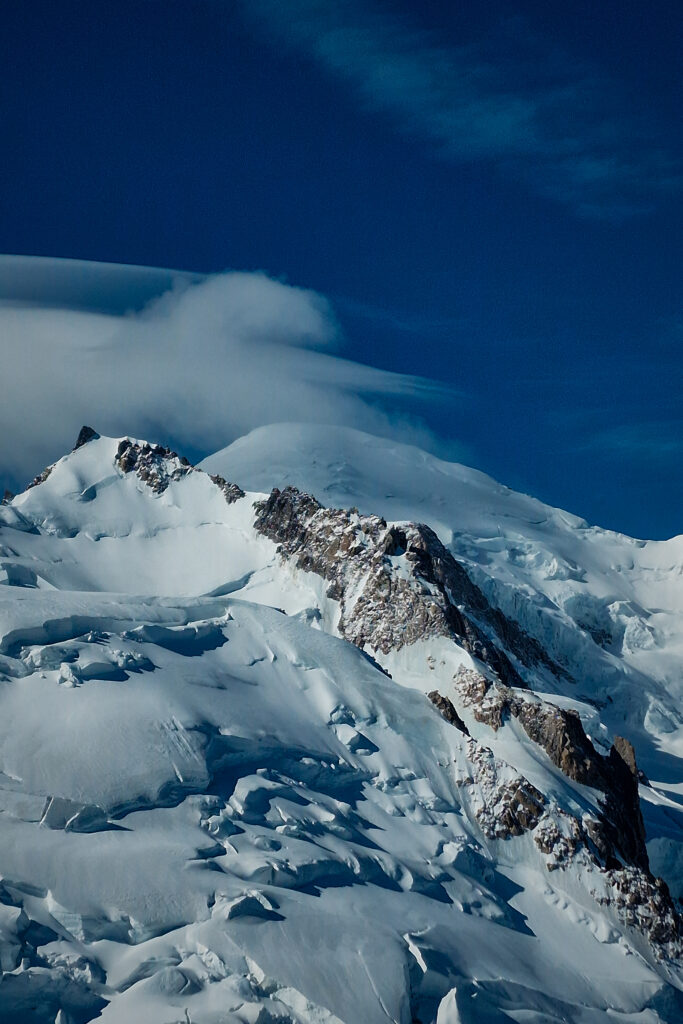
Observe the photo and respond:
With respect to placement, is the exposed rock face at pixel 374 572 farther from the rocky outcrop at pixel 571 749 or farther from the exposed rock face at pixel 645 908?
the exposed rock face at pixel 645 908

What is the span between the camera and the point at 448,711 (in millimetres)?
69750

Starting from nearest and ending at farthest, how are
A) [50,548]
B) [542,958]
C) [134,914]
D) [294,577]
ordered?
[134,914] < [542,958] < [294,577] < [50,548]

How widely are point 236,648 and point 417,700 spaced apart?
12.3m

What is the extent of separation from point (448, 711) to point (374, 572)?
83.2 feet

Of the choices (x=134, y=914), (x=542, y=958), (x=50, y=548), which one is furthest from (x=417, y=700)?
(x=50, y=548)

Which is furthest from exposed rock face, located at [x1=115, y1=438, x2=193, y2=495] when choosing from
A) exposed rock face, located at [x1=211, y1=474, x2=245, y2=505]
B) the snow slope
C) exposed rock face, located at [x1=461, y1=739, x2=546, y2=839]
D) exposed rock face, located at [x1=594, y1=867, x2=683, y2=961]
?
exposed rock face, located at [x1=594, y1=867, x2=683, y2=961]

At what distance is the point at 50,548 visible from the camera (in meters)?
113

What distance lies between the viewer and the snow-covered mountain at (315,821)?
133ft

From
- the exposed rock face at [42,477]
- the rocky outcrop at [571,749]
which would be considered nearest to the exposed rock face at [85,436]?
the exposed rock face at [42,477]

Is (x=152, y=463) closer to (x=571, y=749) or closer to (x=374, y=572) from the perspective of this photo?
(x=374, y=572)

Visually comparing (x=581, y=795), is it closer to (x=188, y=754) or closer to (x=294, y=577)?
(x=188, y=754)

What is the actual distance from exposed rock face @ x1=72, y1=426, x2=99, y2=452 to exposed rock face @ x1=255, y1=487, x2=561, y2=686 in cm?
3237

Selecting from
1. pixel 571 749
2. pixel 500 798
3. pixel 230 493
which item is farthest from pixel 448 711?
pixel 230 493

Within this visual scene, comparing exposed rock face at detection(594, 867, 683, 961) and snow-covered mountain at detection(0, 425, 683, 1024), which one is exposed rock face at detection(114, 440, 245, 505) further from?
exposed rock face at detection(594, 867, 683, 961)
